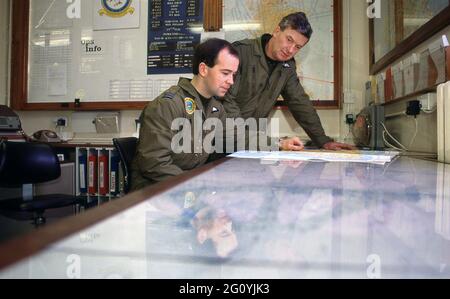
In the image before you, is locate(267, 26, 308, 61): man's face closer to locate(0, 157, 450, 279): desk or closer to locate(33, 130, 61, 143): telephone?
locate(0, 157, 450, 279): desk

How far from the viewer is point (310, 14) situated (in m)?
2.60

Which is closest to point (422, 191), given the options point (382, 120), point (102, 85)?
point (382, 120)

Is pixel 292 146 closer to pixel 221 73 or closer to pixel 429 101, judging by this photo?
pixel 221 73

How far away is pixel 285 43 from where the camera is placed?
Result: 6.73 ft

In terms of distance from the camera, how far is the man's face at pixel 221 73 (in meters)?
1.63

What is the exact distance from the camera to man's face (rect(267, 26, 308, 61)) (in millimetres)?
2023

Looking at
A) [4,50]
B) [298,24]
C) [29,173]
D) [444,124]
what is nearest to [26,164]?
[29,173]

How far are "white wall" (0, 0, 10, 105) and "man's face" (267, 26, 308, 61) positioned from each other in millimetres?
2409

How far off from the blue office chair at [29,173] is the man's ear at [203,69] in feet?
3.53

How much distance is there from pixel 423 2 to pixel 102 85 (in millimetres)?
2370

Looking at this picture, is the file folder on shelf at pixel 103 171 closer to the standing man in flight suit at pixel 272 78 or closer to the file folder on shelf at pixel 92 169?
the file folder on shelf at pixel 92 169

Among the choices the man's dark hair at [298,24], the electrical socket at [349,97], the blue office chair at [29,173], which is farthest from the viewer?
the electrical socket at [349,97]

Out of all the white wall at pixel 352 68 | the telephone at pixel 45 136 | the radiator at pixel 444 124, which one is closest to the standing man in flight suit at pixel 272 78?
the white wall at pixel 352 68

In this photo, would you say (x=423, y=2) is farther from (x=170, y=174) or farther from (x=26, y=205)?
(x=26, y=205)
